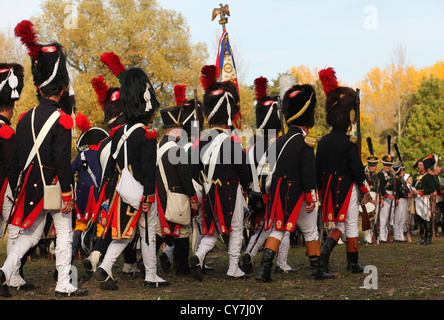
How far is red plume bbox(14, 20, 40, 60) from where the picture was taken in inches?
236

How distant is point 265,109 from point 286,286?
3.51 m

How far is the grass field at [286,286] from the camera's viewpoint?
19.5 feet

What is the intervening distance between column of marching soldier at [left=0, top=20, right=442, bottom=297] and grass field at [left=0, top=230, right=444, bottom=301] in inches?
8.7

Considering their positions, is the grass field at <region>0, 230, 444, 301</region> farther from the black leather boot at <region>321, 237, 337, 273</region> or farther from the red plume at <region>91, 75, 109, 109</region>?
the red plume at <region>91, 75, 109, 109</region>

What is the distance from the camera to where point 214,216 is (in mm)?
7359

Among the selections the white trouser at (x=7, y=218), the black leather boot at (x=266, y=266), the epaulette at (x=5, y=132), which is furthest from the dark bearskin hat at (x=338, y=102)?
the white trouser at (x=7, y=218)

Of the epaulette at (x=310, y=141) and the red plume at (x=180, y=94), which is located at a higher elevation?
the red plume at (x=180, y=94)

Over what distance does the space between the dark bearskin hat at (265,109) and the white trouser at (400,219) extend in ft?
20.8

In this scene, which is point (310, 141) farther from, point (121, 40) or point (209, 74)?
point (121, 40)

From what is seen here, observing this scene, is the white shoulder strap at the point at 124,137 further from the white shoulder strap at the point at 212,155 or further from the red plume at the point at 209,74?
the red plume at the point at 209,74

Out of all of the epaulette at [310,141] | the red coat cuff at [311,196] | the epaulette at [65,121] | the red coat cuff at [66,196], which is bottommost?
the red coat cuff at [311,196]

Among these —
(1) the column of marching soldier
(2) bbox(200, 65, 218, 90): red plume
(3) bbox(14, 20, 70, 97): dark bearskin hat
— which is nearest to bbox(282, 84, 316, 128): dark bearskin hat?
(1) the column of marching soldier
